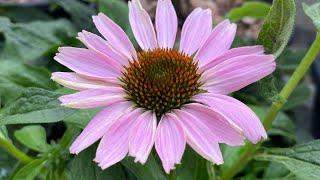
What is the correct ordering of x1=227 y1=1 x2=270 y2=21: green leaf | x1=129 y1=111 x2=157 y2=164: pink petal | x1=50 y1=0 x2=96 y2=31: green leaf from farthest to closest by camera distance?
1. x1=50 y1=0 x2=96 y2=31: green leaf
2. x1=227 y1=1 x2=270 y2=21: green leaf
3. x1=129 y1=111 x2=157 y2=164: pink petal

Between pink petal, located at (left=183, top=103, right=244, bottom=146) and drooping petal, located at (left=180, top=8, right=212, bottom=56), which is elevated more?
drooping petal, located at (left=180, top=8, right=212, bottom=56)

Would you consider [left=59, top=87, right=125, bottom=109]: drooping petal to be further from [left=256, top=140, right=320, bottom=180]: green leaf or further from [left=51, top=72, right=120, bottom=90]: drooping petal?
[left=256, top=140, right=320, bottom=180]: green leaf

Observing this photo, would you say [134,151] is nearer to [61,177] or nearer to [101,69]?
[101,69]

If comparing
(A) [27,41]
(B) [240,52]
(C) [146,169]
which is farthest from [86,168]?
(A) [27,41]

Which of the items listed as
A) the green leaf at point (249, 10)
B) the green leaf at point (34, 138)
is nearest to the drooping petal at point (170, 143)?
the green leaf at point (34, 138)

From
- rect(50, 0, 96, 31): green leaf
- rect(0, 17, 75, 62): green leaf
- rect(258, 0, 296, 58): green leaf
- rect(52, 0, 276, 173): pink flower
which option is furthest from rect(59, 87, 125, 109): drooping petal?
rect(50, 0, 96, 31): green leaf

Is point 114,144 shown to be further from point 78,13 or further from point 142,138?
point 78,13

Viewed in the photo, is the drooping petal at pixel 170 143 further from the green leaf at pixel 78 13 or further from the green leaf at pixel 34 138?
the green leaf at pixel 78 13
